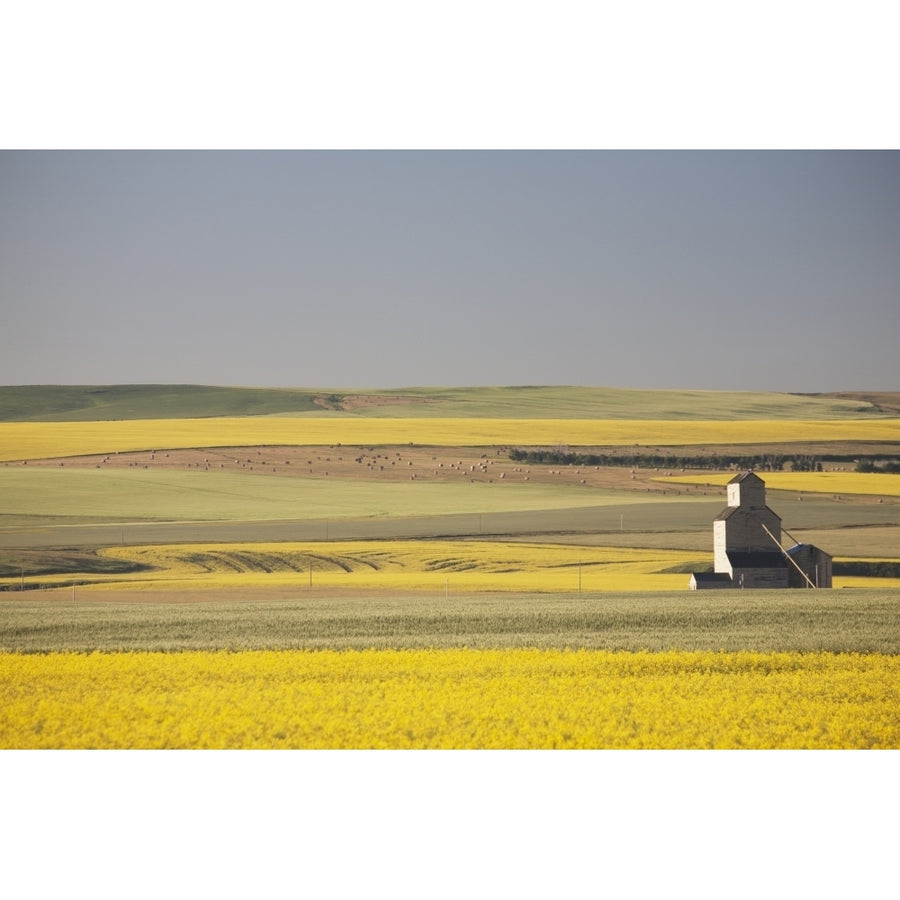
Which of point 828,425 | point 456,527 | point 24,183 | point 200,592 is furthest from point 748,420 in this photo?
point 24,183

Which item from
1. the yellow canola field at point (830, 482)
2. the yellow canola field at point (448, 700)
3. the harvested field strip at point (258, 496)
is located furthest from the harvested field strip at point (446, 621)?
the harvested field strip at point (258, 496)

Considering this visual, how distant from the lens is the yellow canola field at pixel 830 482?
14180 millimetres

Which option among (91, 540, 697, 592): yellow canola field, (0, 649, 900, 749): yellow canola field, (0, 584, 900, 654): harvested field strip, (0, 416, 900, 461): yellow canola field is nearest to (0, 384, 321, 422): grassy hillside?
(0, 416, 900, 461): yellow canola field

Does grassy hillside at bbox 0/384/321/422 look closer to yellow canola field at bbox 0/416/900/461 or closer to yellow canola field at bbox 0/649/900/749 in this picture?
yellow canola field at bbox 0/416/900/461

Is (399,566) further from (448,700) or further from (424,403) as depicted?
(448,700)

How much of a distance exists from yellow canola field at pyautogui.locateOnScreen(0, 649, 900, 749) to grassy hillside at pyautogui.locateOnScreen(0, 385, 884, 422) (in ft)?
15.4

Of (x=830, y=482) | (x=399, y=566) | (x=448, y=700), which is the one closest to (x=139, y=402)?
(x=399, y=566)

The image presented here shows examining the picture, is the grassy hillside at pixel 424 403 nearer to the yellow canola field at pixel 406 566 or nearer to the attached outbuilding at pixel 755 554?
the attached outbuilding at pixel 755 554

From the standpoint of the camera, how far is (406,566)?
14531 millimetres

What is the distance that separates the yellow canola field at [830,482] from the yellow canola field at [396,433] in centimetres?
53

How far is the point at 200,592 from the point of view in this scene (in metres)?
13.0

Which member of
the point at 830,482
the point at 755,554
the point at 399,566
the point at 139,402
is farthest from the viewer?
the point at 139,402

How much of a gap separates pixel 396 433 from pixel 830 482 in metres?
7.08
